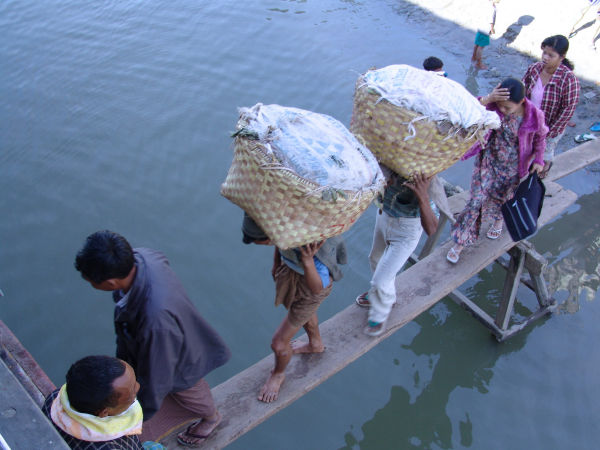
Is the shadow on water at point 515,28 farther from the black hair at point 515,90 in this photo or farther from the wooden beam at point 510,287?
the black hair at point 515,90

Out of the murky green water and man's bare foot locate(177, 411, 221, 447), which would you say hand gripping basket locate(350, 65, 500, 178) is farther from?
the murky green water

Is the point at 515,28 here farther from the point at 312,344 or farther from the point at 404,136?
the point at 312,344

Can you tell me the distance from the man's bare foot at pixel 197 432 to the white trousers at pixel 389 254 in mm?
1260

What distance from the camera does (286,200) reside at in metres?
1.96

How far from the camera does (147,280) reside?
2.04 m

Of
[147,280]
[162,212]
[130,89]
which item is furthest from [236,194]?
[130,89]

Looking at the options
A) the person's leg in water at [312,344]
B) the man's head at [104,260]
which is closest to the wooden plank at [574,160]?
the person's leg in water at [312,344]

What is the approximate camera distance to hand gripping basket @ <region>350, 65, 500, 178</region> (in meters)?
2.28

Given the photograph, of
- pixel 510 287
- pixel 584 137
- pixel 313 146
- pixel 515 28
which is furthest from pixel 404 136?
pixel 515 28

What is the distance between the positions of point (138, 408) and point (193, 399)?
548mm

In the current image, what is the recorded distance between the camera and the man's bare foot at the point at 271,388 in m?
2.81

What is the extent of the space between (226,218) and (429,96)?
11.9ft

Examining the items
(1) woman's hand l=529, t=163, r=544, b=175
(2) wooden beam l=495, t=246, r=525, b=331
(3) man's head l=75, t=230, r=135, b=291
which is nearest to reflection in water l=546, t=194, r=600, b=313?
(2) wooden beam l=495, t=246, r=525, b=331

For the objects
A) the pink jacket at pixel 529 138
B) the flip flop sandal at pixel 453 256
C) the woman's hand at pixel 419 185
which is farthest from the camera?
the flip flop sandal at pixel 453 256
